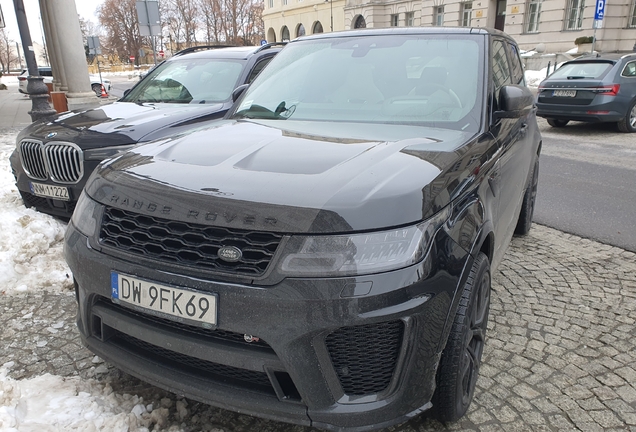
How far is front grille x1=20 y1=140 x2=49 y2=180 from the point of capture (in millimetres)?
4667

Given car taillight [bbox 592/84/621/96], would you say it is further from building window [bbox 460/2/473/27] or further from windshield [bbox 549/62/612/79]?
building window [bbox 460/2/473/27]

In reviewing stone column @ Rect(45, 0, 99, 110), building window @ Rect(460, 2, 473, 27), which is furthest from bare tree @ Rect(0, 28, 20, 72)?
stone column @ Rect(45, 0, 99, 110)

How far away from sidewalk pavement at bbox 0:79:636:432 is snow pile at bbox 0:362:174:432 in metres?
0.07

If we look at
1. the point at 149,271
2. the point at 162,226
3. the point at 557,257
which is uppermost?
the point at 162,226

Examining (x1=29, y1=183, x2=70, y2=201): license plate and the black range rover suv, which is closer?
the black range rover suv

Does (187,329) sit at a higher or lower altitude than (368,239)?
lower

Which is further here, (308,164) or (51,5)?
(51,5)

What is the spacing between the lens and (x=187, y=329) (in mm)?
1924

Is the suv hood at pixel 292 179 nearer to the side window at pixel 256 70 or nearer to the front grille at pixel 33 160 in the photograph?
the front grille at pixel 33 160

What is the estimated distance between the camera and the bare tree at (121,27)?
7681 centimetres

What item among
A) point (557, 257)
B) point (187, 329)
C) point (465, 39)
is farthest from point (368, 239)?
point (557, 257)

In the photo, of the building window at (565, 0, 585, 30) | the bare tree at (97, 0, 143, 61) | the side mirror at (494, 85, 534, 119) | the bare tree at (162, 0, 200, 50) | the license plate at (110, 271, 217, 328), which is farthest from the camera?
the bare tree at (97, 0, 143, 61)

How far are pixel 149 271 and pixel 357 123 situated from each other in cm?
145

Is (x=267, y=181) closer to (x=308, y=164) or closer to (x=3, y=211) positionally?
(x=308, y=164)
